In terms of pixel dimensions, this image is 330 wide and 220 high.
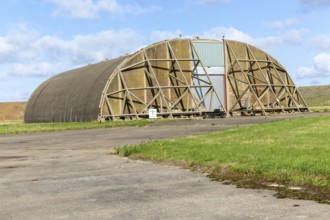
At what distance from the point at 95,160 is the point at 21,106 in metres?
79.6

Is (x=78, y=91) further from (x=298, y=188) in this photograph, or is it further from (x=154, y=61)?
(x=298, y=188)

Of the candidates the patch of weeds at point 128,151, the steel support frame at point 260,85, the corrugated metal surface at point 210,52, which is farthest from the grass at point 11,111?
the patch of weeds at point 128,151

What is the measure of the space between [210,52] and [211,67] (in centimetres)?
200

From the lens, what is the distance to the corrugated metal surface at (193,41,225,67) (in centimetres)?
5597

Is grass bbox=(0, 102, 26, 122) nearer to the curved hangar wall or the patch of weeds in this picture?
the curved hangar wall

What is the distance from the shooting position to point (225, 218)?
6910mm

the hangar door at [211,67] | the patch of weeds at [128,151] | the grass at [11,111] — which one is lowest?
the patch of weeds at [128,151]

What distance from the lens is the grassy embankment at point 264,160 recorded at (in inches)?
374

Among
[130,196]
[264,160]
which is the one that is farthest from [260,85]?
[130,196]

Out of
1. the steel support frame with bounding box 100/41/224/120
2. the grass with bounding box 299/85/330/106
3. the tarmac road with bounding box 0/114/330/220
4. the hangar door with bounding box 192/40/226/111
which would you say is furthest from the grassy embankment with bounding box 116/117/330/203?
the grass with bounding box 299/85/330/106

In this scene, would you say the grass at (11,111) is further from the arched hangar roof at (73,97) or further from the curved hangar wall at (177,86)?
the curved hangar wall at (177,86)

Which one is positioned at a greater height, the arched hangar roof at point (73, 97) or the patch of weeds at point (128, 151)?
the arched hangar roof at point (73, 97)

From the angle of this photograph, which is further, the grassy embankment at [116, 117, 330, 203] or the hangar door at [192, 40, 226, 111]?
the hangar door at [192, 40, 226, 111]

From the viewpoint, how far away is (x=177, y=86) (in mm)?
50906
